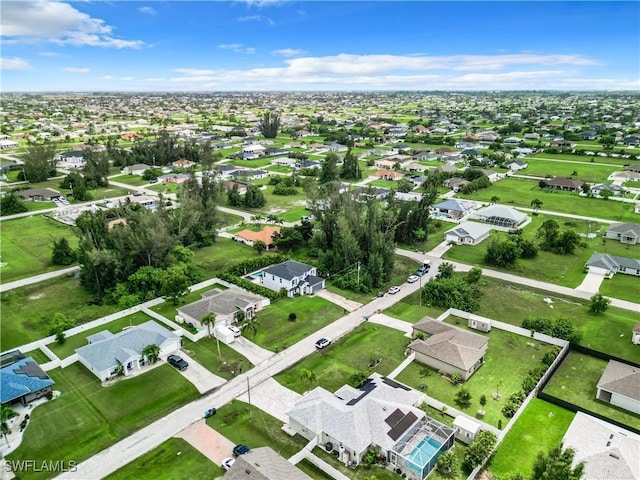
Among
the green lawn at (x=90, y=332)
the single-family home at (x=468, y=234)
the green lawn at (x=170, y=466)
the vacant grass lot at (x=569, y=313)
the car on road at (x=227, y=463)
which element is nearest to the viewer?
the green lawn at (x=170, y=466)

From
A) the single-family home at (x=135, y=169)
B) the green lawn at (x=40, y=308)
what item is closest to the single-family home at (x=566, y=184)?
the green lawn at (x=40, y=308)

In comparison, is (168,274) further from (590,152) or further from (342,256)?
(590,152)

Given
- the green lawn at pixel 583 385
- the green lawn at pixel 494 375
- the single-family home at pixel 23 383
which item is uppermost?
the single-family home at pixel 23 383

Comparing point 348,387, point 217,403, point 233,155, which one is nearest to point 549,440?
point 348,387

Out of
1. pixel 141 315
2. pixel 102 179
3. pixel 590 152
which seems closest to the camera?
pixel 141 315

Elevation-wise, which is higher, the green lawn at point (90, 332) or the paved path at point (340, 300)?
the green lawn at point (90, 332)

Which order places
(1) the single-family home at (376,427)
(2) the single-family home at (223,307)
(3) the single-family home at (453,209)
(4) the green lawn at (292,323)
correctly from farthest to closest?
1. (3) the single-family home at (453,209)
2. (2) the single-family home at (223,307)
3. (4) the green lawn at (292,323)
4. (1) the single-family home at (376,427)

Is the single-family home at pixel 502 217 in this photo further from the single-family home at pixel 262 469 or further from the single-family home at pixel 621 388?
the single-family home at pixel 262 469

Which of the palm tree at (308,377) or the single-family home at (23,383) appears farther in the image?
the palm tree at (308,377)
